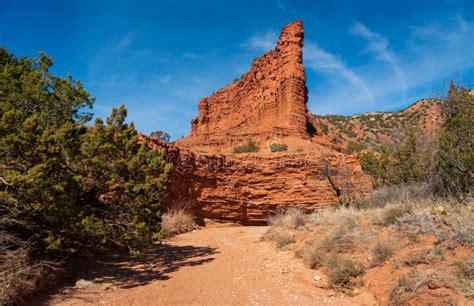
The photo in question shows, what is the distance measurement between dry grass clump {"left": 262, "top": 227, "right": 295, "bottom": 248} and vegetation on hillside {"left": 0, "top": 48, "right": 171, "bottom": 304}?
14.3 feet

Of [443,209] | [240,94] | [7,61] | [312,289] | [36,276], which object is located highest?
[240,94]

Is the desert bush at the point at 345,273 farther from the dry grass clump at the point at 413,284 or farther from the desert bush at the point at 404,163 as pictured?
the desert bush at the point at 404,163

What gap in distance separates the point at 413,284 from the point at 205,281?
390cm

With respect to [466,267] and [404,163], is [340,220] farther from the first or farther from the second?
[404,163]

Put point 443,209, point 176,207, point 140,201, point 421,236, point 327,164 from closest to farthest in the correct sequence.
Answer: point 421,236 < point 443,209 < point 140,201 < point 176,207 < point 327,164

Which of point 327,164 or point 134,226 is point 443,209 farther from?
point 327,164

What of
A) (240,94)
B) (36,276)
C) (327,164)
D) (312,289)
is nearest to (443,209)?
(312,289)

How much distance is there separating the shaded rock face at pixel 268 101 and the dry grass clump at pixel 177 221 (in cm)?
1947

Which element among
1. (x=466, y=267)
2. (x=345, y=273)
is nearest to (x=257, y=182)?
(x=345, y=273)

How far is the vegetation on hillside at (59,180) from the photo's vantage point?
4.98m

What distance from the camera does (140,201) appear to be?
22.4 ft

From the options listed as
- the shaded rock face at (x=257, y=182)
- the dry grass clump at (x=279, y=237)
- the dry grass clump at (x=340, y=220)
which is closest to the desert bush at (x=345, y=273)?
the dry grass clump at (x=340, y=220)

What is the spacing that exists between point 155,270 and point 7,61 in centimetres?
663

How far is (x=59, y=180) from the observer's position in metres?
5.62
